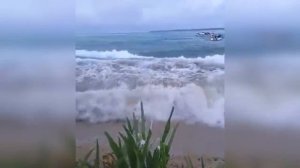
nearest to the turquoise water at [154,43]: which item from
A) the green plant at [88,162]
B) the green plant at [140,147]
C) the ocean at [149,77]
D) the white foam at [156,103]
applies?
the ocean at [149,77]

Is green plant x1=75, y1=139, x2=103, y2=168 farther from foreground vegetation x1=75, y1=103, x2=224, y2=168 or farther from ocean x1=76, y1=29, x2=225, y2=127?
ocean x1=76, y1=29, x2=225, y2=127

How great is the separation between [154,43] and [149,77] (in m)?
0.15

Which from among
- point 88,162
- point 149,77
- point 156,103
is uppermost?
point 149,77

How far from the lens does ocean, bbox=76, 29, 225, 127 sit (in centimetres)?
204

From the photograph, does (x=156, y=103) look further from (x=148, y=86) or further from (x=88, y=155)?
(x=88, y=155)

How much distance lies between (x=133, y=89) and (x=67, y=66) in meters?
0.31

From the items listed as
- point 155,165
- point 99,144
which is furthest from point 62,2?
point 155,165

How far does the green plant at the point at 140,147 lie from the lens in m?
1.99

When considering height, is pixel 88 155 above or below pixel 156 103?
below

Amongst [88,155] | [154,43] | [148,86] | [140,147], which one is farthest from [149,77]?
[88,155]

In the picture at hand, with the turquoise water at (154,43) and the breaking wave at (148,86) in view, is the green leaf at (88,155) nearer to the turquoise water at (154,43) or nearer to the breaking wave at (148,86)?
the breaking wave at (148,86)

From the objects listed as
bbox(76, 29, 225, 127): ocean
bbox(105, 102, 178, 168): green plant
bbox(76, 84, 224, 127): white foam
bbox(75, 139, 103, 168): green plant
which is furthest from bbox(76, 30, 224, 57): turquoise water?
bbox(75, 139, 103, 168): green plant

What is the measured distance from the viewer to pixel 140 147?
202cm

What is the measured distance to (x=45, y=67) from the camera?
1933 millimetres
